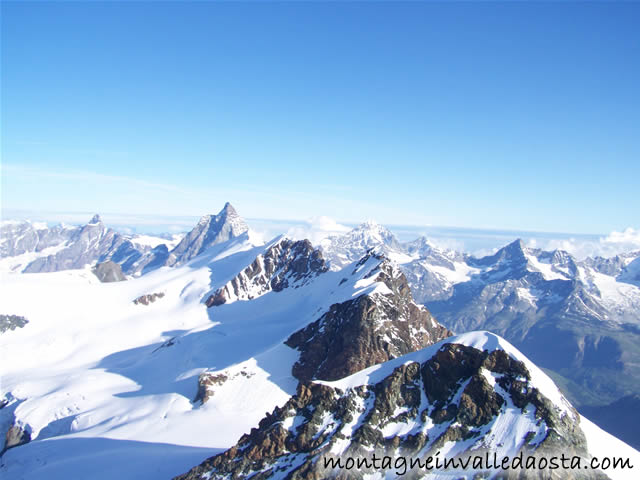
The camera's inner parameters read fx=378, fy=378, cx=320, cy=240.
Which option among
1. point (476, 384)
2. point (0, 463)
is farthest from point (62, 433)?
point (476, 384)

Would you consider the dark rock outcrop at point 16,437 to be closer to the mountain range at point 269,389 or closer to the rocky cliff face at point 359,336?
the mountain range at point 269,389

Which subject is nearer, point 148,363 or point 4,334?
point 148,363

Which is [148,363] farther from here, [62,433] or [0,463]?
[0,463]

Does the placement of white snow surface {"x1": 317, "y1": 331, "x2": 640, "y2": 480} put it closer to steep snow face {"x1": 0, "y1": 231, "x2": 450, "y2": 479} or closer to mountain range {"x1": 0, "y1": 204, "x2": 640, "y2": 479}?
mountain range {"x1": 0, "y1": 204, "x2": 640, "y2": 479}

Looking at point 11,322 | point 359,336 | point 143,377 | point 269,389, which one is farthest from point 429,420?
point 11,322

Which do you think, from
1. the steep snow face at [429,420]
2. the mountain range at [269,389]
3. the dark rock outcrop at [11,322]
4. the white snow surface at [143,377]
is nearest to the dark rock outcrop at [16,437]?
the mountain range at [269,389]

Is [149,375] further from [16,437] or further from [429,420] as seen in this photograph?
[429,420]

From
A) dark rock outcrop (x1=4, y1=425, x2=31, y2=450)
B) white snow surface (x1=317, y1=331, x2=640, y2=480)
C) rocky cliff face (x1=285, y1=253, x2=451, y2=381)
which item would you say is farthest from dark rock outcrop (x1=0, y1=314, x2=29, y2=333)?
white snow surface (x1=317, y1=331, x2=640, y2=480)
